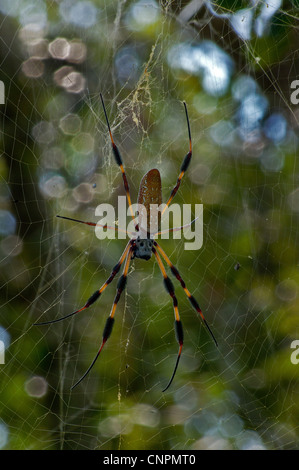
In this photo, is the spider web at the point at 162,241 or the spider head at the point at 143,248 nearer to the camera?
the spider head at the point at 143,248

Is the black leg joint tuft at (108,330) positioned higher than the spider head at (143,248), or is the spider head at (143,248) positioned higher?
the spider head at (143,248)

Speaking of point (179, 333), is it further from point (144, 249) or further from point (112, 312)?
point (144, 249)

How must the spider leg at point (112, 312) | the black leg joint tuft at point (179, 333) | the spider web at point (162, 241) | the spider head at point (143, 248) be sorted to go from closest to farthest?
the spider leg at point (112, 312) < the black leg joint tuft at point (179, 333) < the spider head at point (143, 248) < the spider web at point (162, 241)

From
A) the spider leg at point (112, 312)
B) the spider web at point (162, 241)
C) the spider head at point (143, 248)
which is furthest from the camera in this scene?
the spider web at point (162, 241)

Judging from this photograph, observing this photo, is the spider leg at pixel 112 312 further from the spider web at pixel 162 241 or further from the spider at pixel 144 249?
the spider web at pixel 162 241

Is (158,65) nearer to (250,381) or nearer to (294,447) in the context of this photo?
(250,381)

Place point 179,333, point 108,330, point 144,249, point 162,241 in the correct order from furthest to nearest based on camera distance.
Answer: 1. point 162,241
2. point 144,249
3. point 179,333
4. point 108,330

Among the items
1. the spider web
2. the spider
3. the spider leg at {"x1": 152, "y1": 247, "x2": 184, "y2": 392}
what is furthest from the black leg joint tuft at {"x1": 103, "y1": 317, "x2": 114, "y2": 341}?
the spider web

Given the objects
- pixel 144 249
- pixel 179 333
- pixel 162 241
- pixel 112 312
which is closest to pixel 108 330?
pixel 112 312

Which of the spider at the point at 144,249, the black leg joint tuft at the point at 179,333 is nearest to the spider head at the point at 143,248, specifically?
the spider at the point at 144,249
